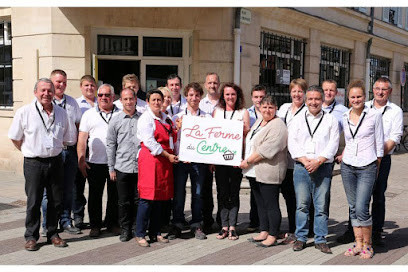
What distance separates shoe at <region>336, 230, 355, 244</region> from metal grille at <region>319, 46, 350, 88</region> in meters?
9.97

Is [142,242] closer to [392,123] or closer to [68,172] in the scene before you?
[68,172]

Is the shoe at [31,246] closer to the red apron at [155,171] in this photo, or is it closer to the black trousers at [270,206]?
the red apron at [155,171]

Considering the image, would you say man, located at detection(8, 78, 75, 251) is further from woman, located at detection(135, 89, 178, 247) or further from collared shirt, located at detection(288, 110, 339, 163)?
collared shirt, located at detection(288, 110, 339, 163)

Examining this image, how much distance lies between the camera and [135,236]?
227 inches

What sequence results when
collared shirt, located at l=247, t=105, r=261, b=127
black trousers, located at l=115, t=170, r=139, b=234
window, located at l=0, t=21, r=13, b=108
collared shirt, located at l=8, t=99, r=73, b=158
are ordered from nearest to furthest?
collared shirt, located at l=8, t=99, r=73, b=158, black trousers, located at l=115, t=170, r=139, b=234, collared shirt, located at l=247, t=105, r=261, b=127, window, located at l=0, t=21, r=13, b=108

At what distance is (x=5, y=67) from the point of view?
11484mm

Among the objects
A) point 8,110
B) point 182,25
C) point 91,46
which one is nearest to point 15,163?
point 8,110

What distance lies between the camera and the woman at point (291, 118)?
568 cm

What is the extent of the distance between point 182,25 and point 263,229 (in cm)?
602

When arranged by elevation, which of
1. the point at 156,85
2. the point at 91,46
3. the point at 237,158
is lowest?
the point at 237,158

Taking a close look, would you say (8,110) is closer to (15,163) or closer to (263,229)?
(15,163)

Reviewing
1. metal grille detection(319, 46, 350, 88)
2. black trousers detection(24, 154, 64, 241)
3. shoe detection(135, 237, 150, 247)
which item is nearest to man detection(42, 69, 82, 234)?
black trousers detection(24, 154, 64, 241)

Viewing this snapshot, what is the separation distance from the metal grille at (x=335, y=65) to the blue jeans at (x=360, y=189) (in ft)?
34.0

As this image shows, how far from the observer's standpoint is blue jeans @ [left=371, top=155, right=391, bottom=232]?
5652 mm
